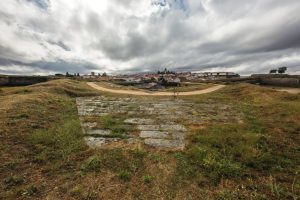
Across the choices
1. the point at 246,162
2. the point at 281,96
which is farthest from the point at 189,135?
the point at 281,96

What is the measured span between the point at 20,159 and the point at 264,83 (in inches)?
1446

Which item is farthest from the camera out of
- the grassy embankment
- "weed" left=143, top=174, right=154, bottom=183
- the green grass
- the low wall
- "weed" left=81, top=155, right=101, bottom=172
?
the low wall

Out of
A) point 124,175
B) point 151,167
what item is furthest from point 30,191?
point 151,167

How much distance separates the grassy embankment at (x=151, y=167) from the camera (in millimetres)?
3340

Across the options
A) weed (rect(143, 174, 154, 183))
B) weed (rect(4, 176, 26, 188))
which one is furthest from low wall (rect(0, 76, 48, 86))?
weed (rect(143, 174, 154, 183))

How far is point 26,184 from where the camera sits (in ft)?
11.4

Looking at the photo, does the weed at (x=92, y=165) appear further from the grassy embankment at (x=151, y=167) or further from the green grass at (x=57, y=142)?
the green grass at (x=57, y=142)

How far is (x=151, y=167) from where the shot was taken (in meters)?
4.18

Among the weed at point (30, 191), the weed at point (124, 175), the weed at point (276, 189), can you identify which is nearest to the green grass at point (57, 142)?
the weed at point (30, 191)

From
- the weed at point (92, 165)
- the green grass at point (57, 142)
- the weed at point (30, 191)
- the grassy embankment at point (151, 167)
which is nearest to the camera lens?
the weed at point (30, 191)

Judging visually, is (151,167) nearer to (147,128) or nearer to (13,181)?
(147,128)

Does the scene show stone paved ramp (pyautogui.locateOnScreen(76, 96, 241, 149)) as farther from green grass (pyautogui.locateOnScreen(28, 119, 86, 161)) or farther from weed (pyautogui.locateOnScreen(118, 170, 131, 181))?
weed (pyautogui.locateOnScreen(118, 170, 131, 181))

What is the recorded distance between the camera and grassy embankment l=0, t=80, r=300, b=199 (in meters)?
3.34

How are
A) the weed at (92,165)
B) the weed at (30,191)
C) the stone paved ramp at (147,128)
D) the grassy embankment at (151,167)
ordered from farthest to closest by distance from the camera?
the stone paved ramp at (147,128) < the weed at (92,165) < the grassy embankment at (151,167) < the weed at (30,191)
